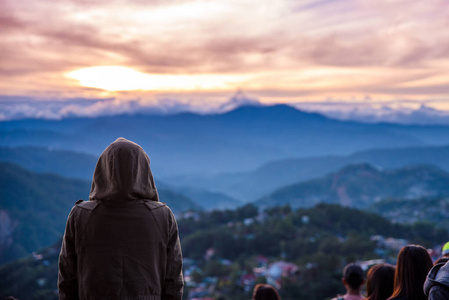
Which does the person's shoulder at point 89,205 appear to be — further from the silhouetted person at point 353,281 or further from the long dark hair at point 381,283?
the silhouetted person at point 353,281

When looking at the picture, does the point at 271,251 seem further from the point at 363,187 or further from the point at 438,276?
the point at 363,187

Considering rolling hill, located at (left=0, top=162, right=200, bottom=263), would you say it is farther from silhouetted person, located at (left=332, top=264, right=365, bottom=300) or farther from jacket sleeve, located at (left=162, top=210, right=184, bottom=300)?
jacket sleeve, located at (left=162, top=210, right=184, bottom=300)

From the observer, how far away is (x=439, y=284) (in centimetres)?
217

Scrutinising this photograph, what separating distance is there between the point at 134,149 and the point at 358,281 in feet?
9.22

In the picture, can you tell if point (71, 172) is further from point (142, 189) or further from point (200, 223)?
point (142, 189)

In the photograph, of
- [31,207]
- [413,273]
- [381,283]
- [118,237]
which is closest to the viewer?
[118,237]

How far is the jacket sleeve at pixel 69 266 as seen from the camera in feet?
7.13

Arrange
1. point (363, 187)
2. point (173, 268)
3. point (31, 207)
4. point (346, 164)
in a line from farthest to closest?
point (346, 164), point (363, 187), point (31, 207), point (173, 268)

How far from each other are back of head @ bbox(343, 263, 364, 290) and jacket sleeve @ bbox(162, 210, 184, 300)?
2.29 meters

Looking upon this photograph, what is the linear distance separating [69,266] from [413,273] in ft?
7.08

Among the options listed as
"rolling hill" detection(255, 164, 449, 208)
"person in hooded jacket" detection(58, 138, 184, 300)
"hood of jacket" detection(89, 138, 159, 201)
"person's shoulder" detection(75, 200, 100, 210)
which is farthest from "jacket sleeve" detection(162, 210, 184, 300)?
"rolling hill" detection(255, 164, 449, 208)

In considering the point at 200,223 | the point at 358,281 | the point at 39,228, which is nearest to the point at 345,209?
the point at 200,223

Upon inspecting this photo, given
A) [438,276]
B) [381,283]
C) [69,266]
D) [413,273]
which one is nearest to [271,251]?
[381,283]

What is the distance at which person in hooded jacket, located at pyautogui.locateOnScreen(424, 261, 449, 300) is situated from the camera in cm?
216
